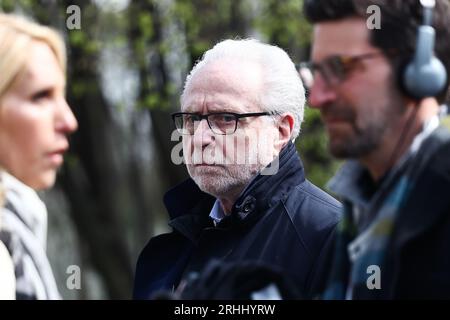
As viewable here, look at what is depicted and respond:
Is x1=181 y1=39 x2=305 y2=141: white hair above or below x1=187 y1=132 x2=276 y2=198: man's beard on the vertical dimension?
above

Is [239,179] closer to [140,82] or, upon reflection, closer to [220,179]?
[220,179]

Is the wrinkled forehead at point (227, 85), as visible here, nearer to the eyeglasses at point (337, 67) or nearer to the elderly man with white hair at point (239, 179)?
the elderly man with white hair at point (239, 179)

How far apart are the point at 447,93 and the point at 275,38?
8.78 meters

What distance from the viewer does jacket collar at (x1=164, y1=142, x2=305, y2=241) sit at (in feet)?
12.5

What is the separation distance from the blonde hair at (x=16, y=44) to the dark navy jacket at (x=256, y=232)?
1.19 meters

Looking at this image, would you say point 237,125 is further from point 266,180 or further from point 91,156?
point 91,156

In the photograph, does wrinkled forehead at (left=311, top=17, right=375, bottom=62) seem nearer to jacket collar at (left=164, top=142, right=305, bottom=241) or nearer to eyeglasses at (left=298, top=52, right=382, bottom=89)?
eyeglasses at (left=298, top=52, right=382, bottom=89)

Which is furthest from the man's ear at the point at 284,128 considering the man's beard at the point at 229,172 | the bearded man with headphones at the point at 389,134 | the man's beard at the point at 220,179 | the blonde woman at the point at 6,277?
the blonde woman at the point at 6,277

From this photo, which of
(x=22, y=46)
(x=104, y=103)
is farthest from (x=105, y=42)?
(x=22, y=46)

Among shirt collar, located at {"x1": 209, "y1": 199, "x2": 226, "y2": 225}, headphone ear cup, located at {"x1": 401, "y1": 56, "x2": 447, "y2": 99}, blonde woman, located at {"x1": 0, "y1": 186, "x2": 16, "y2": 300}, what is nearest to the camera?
headphone ear cup, located at {"x1": 401, "y1": 56, "x2": 447, "y2": 99}

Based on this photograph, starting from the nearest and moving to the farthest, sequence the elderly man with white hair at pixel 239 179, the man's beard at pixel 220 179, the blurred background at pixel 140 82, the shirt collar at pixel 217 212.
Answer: the elderly man with white hair at pixel 239 179 → the man's beard at pixel 220 179 → the shirt collar at pixel 217 212 → the blurred background at pixel 140 82

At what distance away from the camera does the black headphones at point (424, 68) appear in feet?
8.31

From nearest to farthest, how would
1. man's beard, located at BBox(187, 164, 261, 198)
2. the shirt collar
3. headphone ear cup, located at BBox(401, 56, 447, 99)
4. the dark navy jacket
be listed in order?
headphone ear cup, located at BBox(401, 56, 447, 99) < the dark navy jacket < man's beard, located at BBox(187, 164, 261, 198) < the shirt collar

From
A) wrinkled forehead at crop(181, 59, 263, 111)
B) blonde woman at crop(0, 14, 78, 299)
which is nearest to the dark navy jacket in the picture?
wrinkled forehead at crop(181, 59, 263, 111)
